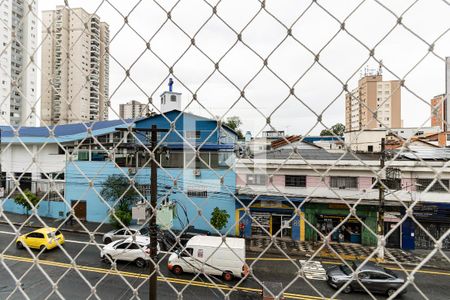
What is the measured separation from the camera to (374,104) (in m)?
0.73

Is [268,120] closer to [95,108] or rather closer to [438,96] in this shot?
[438,96]

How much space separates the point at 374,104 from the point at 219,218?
5.95 metres

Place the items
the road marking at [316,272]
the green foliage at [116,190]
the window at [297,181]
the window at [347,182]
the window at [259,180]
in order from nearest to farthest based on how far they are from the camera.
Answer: the window at [259,180]
the road marking at [316,272]
the window at [347,182]
the window at [297,181]
the green foliage at [116,190]

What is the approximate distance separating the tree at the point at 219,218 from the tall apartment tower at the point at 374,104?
18.6ft

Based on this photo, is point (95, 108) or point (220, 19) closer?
point (220, 19)

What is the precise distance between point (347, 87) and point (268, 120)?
0.21 metres

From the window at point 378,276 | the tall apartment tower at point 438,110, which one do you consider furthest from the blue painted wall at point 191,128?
the window at point 378,276

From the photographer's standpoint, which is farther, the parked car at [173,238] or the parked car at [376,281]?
the parked car at [376,281]

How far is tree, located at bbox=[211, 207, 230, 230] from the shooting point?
6359mm

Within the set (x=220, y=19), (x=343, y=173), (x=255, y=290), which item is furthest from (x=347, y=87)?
(x=343, y=173)

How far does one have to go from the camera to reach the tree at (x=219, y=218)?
6359 mm

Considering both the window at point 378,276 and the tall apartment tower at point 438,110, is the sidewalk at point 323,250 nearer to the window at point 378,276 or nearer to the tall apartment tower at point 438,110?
the window at point 378,276

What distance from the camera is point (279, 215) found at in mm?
6684

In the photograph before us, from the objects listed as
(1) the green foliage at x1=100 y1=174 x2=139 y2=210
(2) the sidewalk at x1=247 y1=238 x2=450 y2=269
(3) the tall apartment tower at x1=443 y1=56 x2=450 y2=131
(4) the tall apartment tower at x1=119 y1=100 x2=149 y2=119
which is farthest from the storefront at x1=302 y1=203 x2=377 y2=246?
(3) the tall apartment tower at x1=443 y1=56 x2=450 y2=131
